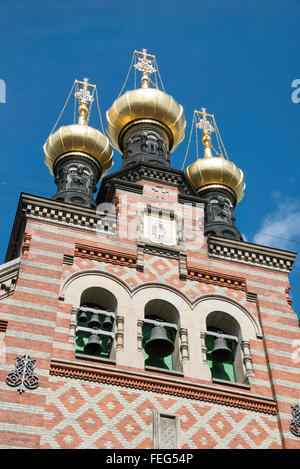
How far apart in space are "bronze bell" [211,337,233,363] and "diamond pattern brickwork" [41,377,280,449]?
1.28m

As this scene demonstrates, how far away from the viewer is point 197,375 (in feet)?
44.4

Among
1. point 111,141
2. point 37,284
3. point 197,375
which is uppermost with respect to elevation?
point 111,141

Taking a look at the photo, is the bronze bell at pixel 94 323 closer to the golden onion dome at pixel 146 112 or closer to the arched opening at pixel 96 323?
the arched opening at pixel 96 323

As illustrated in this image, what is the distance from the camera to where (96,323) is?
45.9ft

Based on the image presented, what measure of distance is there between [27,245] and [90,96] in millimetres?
11687

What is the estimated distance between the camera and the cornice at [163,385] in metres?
12.8

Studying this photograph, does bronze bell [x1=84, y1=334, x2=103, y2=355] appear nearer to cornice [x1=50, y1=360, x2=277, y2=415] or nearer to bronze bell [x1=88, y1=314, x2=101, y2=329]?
bronze bell [x1=88, y1=314, x2=101, y2=329]

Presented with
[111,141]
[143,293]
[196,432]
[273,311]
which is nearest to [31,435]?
[196,432]

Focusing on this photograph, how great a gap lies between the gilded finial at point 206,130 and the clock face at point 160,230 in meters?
8.66

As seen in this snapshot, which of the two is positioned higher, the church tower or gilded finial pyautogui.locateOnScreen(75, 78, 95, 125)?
gilded finial pyautogui.locateOnScreen(75, 78, 95, 125)

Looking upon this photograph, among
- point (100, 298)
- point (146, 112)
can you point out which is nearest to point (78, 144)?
point (146, 112)

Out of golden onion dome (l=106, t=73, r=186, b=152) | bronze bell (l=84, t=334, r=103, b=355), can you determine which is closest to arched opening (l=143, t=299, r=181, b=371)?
bronze bell (l=84, t=334, r=103, b=355)

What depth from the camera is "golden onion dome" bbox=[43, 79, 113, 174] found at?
867 inches
